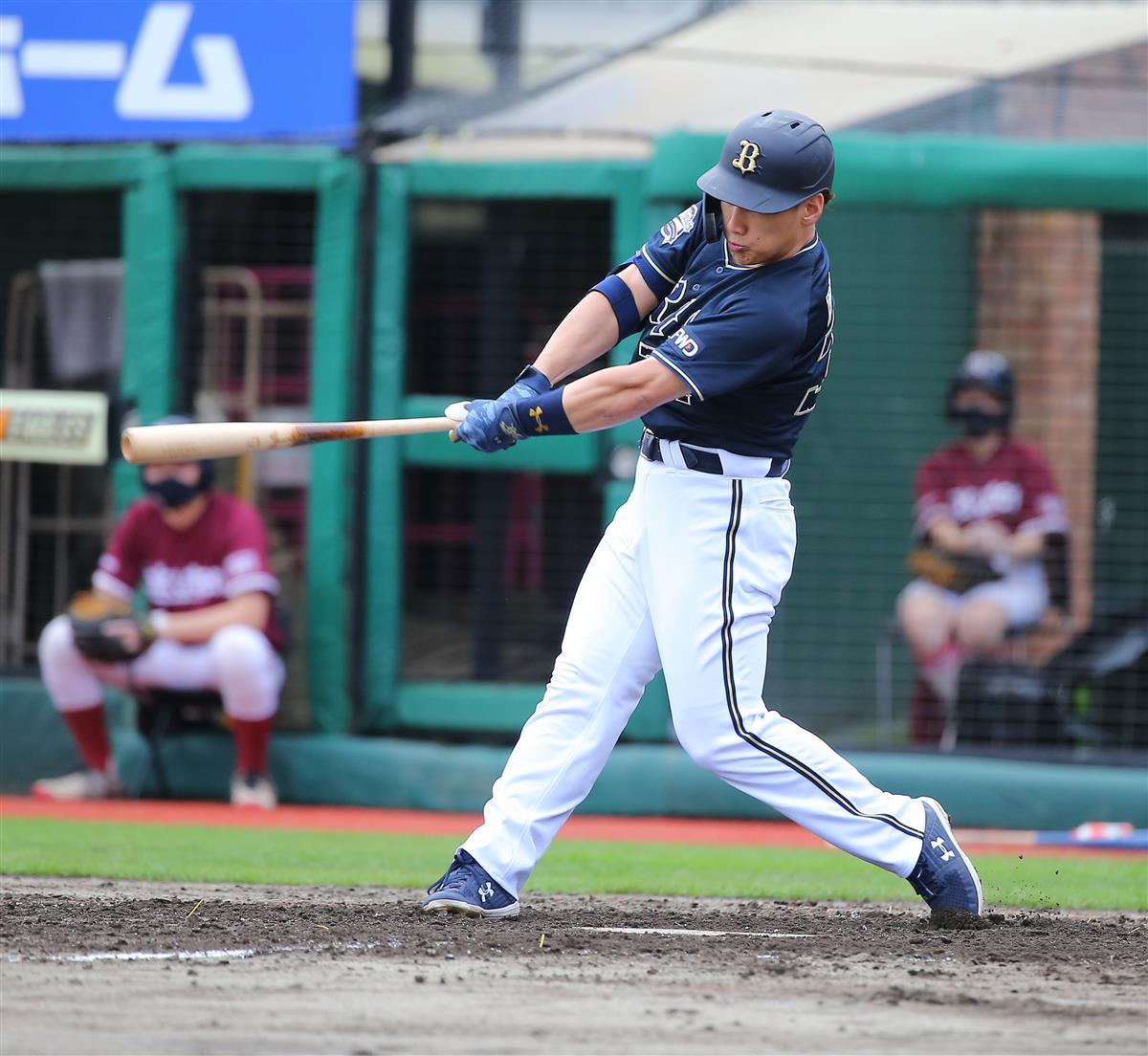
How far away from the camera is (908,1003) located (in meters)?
3.15

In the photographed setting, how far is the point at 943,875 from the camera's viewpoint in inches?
156

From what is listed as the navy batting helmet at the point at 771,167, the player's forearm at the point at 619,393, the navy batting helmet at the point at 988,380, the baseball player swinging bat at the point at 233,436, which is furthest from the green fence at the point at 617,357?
the player's forearm at the point at 619,393

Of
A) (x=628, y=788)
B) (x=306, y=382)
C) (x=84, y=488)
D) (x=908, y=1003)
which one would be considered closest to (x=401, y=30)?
(x=306, y=382)

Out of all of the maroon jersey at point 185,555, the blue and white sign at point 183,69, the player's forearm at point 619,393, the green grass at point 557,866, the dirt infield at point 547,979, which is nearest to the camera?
the dirt infield at point 547,979

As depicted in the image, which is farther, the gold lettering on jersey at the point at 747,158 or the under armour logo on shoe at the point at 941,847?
the under armour logo on shoe at the point at 941,847

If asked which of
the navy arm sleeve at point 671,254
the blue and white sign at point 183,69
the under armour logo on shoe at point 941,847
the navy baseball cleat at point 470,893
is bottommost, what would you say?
the navy baseball cleat at point 470,893

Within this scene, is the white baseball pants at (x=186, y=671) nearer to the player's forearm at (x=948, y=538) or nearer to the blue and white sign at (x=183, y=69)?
the blue and white sign at (x=183, y=69)

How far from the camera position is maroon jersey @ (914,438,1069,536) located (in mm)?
A: 7352

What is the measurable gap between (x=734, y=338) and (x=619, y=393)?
0.86 feet

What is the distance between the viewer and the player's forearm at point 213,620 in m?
7.06

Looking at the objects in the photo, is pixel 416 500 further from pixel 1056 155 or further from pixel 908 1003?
pixel 908 1003

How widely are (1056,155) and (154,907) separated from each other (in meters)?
4.67

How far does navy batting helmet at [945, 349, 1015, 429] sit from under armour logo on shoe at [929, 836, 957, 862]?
144 inches

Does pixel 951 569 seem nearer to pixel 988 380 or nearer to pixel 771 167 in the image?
pixel 988 380
